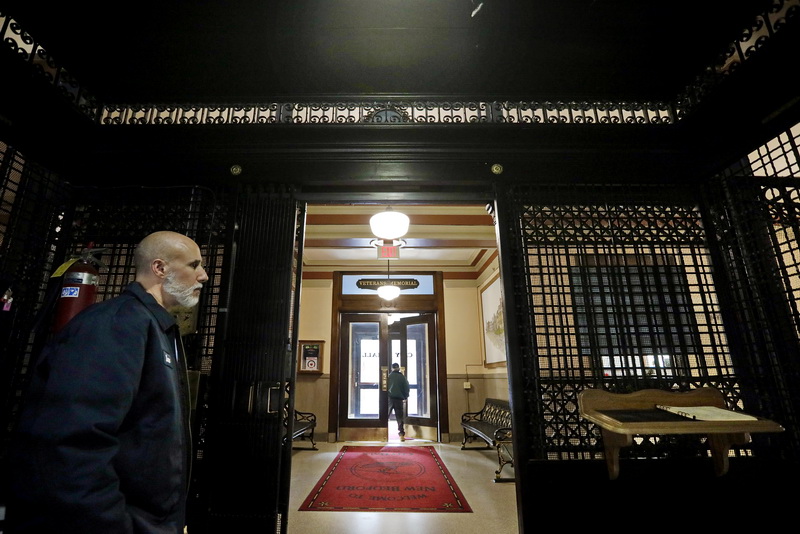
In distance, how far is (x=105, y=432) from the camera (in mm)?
1122

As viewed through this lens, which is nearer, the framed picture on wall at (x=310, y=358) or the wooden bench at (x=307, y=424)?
the wooden bench at (x=307, y=424)

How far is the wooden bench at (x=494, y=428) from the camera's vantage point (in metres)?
5.21

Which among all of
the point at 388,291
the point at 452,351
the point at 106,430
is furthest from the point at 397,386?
the point at 106,430

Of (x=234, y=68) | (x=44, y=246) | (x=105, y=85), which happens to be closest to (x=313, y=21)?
(x=234, y=68)

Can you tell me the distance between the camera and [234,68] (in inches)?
114

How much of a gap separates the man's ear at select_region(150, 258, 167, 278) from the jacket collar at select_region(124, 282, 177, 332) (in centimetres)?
9

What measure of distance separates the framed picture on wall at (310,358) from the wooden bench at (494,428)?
3161 mm

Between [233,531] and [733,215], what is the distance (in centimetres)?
428

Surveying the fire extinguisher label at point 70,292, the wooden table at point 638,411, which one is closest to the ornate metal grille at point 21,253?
the fire extinguisher label at point 70,292

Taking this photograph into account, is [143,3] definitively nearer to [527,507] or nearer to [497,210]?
[497,210]

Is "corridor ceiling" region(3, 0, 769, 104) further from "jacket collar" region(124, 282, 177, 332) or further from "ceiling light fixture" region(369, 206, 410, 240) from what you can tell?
"jacket collar" region(124, 282, 177, 332)

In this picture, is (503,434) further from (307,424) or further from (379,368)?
(379,368)

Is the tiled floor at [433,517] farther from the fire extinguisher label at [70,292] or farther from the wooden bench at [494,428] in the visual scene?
the fire extinguisher label at [70,292]

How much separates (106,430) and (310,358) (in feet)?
23.7
